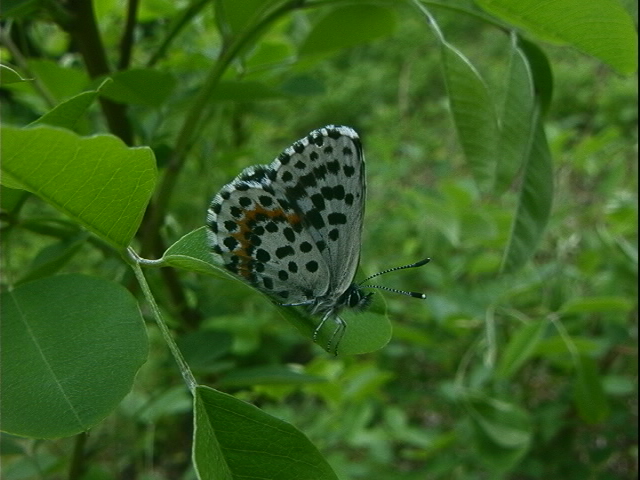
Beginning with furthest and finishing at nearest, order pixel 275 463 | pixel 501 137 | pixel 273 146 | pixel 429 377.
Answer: pixel 273 146, pixel 429 377, pixel 501 137, pixel 275 463

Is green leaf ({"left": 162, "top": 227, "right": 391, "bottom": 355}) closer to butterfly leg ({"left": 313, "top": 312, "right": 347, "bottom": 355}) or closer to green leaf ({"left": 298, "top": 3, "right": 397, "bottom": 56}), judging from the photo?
butterfly leg ({"left": 313, "top": 312, "right": 347, "bottom": 355})

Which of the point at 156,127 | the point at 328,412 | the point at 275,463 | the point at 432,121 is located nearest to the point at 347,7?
the point at 156,127

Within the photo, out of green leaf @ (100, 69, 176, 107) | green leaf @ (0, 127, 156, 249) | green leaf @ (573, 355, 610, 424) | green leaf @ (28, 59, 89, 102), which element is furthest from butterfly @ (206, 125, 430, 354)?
green leaf @ (573, 355, 610, 424)

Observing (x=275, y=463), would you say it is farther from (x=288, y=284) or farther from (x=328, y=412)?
(x=328, y=412)

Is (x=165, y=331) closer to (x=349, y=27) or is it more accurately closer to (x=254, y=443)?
(x=254, y=443)

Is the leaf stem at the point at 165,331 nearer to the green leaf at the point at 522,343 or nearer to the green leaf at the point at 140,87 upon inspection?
the green leaf at the point at 140,87

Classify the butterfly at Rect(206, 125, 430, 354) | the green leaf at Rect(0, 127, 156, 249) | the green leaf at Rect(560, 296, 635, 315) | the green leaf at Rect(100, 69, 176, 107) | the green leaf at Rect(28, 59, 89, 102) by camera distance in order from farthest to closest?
the green leaf at Rect(560, 296, 635, 315) → the green leaf at Rect(28, 59, 89, 102) → the green leaf at Rect(100, 69, 176, 107) → the butterfly at Rect(206, 125, 430, 354) → the green leaf at Rect(0, 127, 156, 249)
